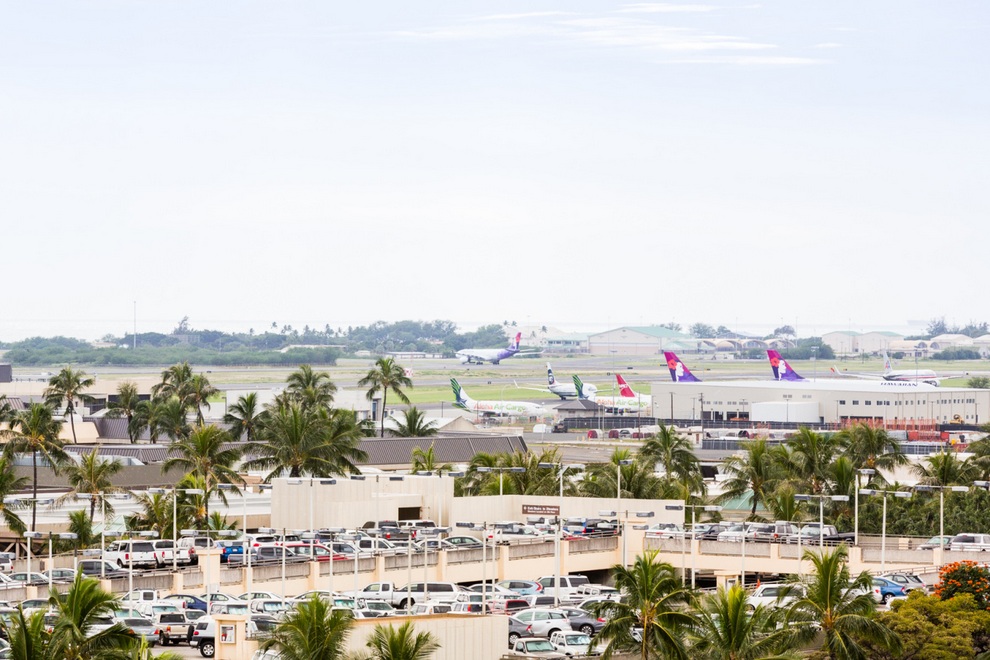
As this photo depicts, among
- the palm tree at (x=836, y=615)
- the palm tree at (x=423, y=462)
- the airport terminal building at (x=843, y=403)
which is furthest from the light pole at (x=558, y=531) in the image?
the airport terminal building at (x=843, y=403)

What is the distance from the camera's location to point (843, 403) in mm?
186500

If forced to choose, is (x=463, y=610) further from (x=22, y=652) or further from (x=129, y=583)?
(x=22, y=652)

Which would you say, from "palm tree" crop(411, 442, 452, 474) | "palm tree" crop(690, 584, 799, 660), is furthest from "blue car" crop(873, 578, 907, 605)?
"palm tree" crop(411, 442, 452, 474)

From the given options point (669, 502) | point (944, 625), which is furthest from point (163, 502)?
point (944, 625)

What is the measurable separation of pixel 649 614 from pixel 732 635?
312 centimetres

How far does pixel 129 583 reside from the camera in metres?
A: 57.6

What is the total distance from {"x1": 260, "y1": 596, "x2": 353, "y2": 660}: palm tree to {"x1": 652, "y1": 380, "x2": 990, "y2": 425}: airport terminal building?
149223 mm

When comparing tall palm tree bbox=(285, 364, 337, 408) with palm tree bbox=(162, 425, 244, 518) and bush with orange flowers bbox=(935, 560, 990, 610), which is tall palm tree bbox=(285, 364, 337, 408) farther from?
bush with orange flowers bbox=(935, 560, 990, 610)

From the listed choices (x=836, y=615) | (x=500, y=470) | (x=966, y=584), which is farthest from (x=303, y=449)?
(x=836, y=615)

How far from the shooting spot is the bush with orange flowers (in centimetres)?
5391

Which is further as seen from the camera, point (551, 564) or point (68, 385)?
point (68, 385)

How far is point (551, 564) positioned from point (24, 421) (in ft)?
118

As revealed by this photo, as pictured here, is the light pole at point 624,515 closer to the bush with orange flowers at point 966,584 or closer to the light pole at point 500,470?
the light pole at point 500,470

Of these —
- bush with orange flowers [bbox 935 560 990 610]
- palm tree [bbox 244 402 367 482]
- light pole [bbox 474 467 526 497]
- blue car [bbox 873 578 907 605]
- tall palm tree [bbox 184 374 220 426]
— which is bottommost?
blue car [bbox 873 578 907 605]
